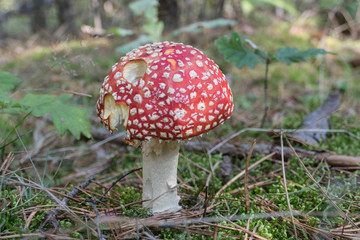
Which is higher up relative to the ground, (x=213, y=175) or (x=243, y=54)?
(x=243, y=54)

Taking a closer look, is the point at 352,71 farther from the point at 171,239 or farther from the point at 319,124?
the point at 171,239

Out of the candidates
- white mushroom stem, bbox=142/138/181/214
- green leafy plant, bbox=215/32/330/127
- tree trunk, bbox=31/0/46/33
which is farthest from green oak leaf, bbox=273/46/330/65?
tree trunk, bbox=31/0/46/33

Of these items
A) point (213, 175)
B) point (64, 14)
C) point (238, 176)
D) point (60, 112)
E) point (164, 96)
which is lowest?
point (238, 176)

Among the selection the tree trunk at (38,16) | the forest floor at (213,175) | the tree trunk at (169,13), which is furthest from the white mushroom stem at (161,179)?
the tree trunk at (38,16)

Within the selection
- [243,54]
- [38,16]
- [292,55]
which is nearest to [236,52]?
[243,54]

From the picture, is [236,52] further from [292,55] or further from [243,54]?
[292,55]

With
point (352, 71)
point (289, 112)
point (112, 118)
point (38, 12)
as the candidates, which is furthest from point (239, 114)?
point (38, 12)
